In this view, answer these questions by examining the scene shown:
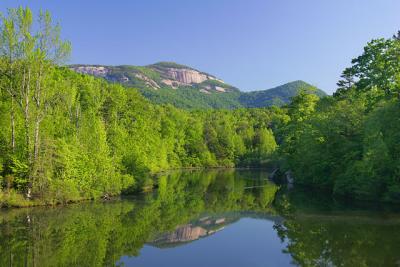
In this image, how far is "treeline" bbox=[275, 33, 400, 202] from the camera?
38000 millimetres

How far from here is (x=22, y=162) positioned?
3912 centimetres

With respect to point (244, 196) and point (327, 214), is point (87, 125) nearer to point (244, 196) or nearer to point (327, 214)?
point (244, 196)

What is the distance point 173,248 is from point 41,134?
923 inches

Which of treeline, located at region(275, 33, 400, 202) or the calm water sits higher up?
treeline, located at region(275, 33, 400, 202)

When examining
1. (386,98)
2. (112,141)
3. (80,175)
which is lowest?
(80,175)

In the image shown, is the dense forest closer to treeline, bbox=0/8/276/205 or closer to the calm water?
treeline, bbox=0/8/276/205

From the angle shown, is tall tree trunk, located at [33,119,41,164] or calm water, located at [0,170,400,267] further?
tall tree trunk, located at [33,119,41,164]

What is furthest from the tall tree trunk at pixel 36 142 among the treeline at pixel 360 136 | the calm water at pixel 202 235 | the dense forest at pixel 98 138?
the treeline at pixel 360 136

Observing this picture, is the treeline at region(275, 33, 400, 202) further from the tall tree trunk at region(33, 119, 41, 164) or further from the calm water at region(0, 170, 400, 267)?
the tall tree trunk at region(33, 119, 41, 164)

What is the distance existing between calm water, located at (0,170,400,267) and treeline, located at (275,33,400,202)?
3824 mm

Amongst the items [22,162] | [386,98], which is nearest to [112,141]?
[22,162]

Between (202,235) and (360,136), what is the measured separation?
2545cm

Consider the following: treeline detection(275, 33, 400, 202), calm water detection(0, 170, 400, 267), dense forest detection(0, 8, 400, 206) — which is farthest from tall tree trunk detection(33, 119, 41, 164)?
treeline detection(275, 33, 400, 202)

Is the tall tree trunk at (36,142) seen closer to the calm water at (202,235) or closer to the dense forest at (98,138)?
the dense forest at (98,138)
